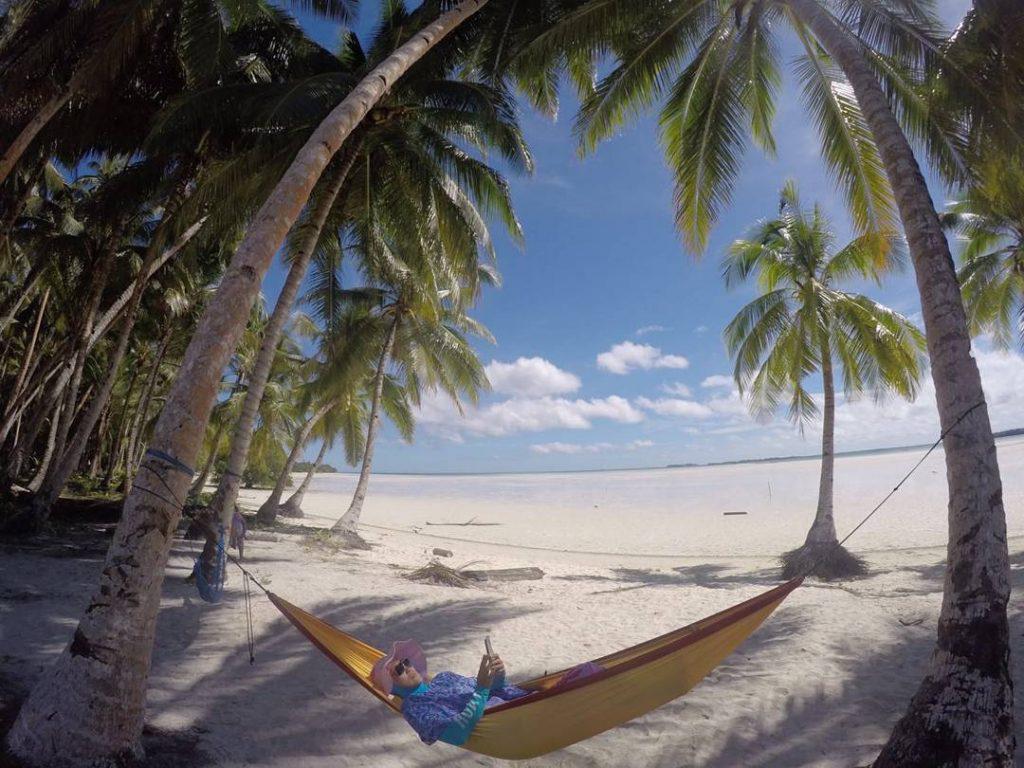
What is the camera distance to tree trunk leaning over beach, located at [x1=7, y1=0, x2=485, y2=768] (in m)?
1.84

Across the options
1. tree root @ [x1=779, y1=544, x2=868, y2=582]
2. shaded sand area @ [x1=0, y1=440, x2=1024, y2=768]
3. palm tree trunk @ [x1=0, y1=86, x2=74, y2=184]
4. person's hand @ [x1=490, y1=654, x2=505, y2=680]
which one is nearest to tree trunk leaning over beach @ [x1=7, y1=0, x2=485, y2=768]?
shaded sand area @ [x1=0, y1=440, x2=1024, y2=768]

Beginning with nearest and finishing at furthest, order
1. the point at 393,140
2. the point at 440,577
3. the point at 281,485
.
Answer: the point at 393,140, the point at 440,577, the point at 281,485

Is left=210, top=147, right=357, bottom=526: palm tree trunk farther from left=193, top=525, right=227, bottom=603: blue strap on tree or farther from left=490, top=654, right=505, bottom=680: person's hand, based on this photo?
left=490, top=654, right=505, bottom=680: person's hand

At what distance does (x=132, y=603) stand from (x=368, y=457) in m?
8.94

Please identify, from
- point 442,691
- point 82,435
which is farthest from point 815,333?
point 82,435

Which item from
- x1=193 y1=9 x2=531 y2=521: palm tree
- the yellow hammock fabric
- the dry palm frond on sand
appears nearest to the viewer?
the yellow hammock fabric

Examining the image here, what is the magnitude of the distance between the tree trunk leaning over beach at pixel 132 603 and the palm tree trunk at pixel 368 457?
736 centimetres

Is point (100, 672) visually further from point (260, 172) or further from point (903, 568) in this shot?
point (903, 568)

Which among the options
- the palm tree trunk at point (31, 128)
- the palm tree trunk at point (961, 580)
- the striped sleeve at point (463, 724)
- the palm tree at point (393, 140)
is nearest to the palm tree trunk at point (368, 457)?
the palm tree at point (393, 140)

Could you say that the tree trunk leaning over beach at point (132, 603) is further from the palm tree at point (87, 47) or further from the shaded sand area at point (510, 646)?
the palm tree at point (87, 47)

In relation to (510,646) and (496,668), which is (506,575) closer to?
(510,646)

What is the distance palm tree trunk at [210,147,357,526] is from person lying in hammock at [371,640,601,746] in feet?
9.67

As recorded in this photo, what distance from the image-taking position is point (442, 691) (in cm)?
255

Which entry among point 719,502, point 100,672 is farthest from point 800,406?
point 719,502
